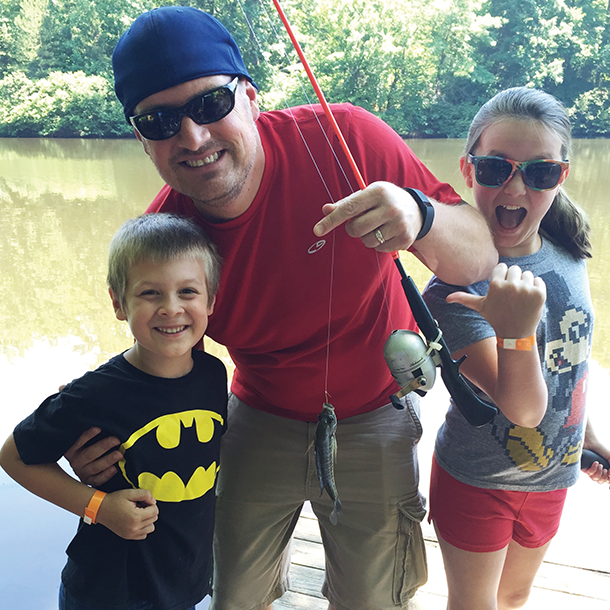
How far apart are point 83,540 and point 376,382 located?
797mm

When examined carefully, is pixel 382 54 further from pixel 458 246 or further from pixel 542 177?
pixel 458 246

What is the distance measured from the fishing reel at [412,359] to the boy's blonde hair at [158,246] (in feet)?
1.64

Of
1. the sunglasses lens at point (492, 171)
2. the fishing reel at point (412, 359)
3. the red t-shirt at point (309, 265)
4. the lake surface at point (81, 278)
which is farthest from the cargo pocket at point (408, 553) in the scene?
the sunglasses lens at point (492, 171)

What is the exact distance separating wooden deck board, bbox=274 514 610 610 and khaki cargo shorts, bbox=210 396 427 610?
24cm

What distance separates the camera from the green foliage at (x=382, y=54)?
9633mm

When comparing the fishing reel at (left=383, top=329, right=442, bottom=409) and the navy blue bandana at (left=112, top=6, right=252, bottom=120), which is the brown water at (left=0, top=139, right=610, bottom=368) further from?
the fishing reel at (left=383, top=329, right=442, bottom=409)

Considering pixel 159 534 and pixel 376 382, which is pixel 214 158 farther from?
pixel 159 534

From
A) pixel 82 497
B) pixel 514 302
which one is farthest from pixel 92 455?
pixel 514 302

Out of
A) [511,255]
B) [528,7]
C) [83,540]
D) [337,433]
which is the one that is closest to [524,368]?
[511,255]

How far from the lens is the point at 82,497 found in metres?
1.14

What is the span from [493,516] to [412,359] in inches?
21.6

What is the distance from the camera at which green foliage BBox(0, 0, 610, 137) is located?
9633mm

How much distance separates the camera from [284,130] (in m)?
1.39

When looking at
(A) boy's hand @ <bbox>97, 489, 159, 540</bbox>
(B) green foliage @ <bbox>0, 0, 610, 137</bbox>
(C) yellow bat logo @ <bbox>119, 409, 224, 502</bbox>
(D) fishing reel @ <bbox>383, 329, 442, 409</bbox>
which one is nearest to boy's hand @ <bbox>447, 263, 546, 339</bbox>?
(D) fishing reel @ <bbox>383, 329, 442, 409</bbox>
